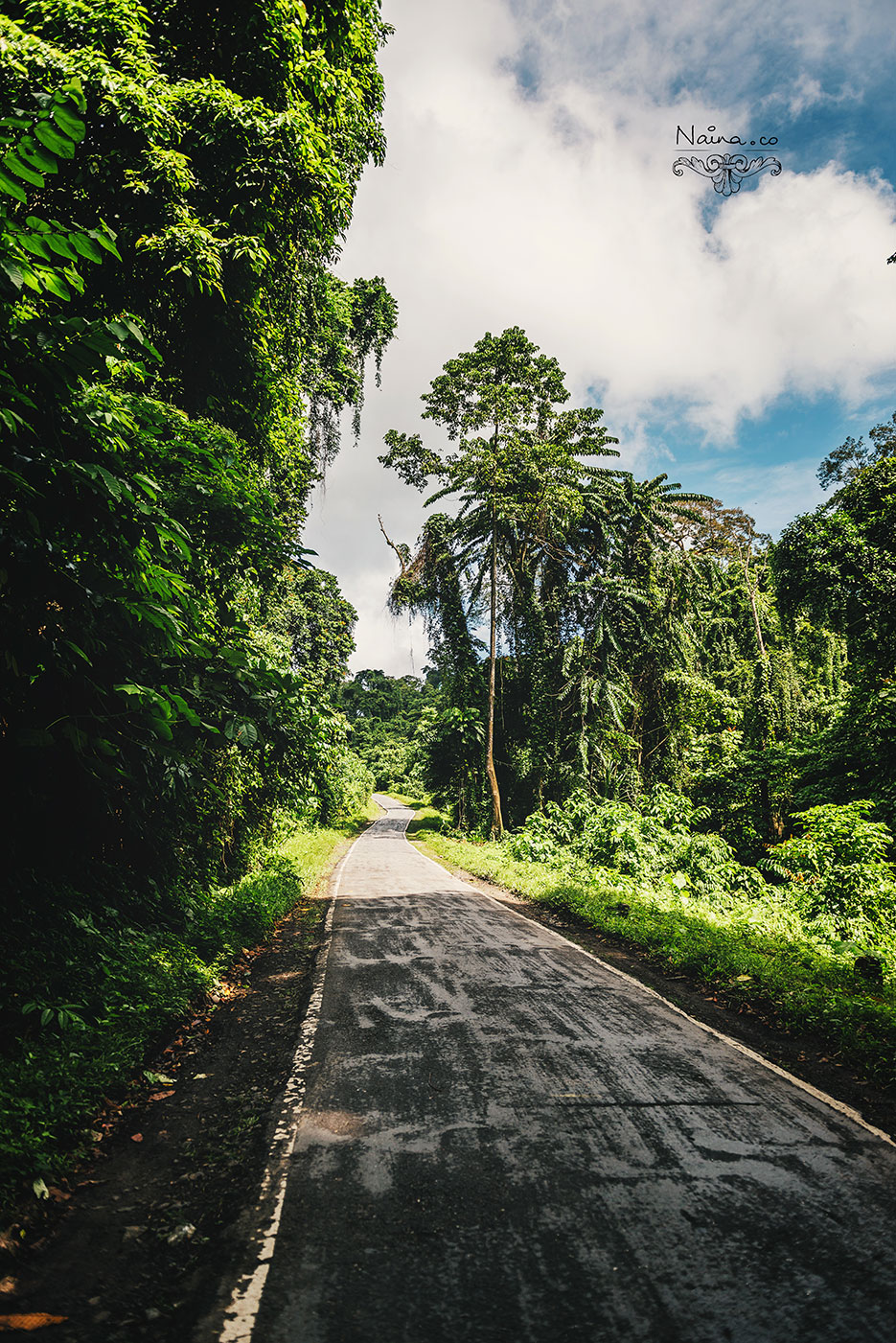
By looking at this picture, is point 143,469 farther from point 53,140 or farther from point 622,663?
point 622,663

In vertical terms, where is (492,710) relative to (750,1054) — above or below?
above

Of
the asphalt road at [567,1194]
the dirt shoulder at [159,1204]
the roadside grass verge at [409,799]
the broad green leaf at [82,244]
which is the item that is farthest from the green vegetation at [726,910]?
the roadside grass verge at [409,799]

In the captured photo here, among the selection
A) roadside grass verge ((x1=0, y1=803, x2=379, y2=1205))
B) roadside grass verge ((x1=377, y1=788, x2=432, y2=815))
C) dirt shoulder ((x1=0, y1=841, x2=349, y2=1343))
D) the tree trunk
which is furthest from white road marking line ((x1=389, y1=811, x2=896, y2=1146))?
roadside grass verge ((x1=377, y1=788, x2=432, y2=815))

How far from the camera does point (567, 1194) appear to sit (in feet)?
8.91

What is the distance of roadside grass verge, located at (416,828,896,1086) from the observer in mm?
4453

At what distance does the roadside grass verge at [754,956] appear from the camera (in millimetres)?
4453

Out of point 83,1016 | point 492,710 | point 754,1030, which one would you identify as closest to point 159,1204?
point 83,1016

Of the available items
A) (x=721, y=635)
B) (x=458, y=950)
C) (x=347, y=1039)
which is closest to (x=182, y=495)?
(x=347, y=1039)

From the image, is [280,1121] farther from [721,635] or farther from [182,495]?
[721,635]

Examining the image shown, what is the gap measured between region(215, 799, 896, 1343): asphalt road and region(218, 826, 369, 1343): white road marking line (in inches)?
1.4

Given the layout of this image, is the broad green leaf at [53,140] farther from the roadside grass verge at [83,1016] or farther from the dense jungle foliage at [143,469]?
the roadside grass verge at [83,1016]

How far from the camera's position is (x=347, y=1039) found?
4.57 metres

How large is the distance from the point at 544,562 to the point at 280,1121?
60.4ft

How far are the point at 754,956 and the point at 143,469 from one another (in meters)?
7.84
